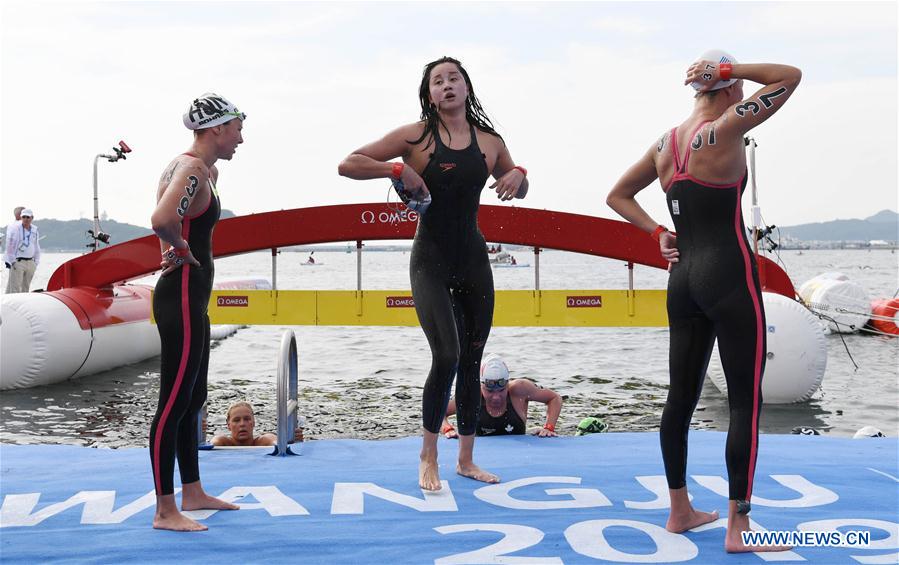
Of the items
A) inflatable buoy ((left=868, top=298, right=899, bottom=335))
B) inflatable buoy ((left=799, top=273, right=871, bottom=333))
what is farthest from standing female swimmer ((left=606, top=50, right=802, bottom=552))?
inflatable buoy ((left=799, top=273, right=871, bottom=333))

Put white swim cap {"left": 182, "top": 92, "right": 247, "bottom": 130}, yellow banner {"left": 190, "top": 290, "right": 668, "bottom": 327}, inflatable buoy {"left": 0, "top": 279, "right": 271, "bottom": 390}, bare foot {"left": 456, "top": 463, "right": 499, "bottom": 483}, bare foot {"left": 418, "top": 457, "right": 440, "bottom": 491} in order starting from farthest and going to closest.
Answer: inflatable buoy {"left": 0, "top": 279, "right": 271, "bottom": 390} → yellow banner {"left": 190, "top": 290, "right": 668, "bottom": 327} → bare foot {"left": 456, "top": 463, "right": 499, "bottom": 483} → bare foot {"left": 418, "top": 457, "right": 440, "bottom": 491} → white swim cap {"left": 182, "top": 92, "right": 247, "bottom": 130}

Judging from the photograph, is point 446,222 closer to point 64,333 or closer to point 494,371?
point 494,371

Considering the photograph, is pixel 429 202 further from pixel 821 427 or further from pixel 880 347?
pixel 880 347

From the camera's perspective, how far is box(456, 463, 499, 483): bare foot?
4719 millimetres

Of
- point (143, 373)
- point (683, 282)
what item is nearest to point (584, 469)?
point (683, 282)

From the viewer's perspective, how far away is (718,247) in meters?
3.59

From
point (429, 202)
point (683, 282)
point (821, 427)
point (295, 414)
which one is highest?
point (429, 202)

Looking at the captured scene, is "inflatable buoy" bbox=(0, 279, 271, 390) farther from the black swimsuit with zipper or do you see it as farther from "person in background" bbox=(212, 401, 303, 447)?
the black swimsuit with zipper

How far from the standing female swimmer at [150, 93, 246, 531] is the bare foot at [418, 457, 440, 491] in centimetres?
123

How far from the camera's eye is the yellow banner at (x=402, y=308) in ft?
33.7

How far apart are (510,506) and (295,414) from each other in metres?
2.37

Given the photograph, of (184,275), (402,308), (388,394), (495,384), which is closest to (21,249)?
(388,394)

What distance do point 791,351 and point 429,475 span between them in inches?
265

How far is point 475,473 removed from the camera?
4781 mm
